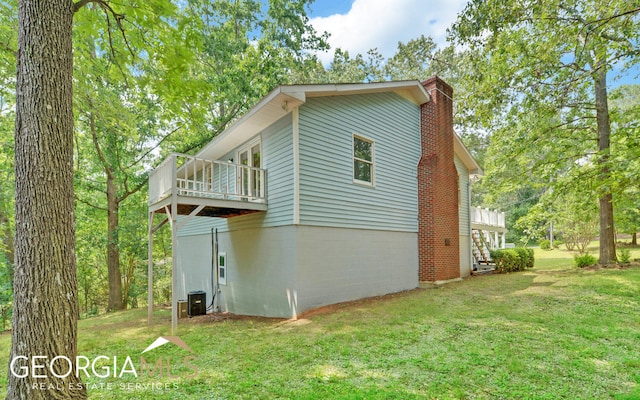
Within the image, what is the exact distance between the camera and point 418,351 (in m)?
4.74

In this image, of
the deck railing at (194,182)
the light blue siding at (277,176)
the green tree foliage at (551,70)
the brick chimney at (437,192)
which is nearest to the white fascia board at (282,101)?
the light blue siding at (277,176)

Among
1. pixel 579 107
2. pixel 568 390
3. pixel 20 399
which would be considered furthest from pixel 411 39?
pixel 20 399

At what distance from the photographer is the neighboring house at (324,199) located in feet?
25.8

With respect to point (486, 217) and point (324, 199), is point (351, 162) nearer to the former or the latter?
point (324, 199)

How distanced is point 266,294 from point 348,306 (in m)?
2.19

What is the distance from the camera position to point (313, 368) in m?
4.25

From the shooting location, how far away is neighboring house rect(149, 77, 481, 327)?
7852 millimetres

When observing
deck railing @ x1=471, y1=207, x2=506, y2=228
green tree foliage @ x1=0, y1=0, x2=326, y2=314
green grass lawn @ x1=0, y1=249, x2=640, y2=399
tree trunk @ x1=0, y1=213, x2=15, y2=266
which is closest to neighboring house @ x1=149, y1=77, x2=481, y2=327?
green grass lawn @ x1=0, y1=249, x2=640, y2=399

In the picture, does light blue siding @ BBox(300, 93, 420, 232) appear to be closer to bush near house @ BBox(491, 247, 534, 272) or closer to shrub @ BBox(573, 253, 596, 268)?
bush near house @ BBox(491, 247, 534, 272)

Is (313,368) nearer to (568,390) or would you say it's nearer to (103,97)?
(568,390)

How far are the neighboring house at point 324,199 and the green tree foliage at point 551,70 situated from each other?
7.86 ft

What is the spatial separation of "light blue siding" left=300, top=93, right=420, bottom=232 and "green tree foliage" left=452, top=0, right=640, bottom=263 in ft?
8.71

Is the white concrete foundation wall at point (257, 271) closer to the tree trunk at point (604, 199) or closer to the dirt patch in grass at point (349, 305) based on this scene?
the dirt patch in grass at point (349, 305)

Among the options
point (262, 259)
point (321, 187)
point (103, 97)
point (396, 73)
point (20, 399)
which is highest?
point (396, 73)
